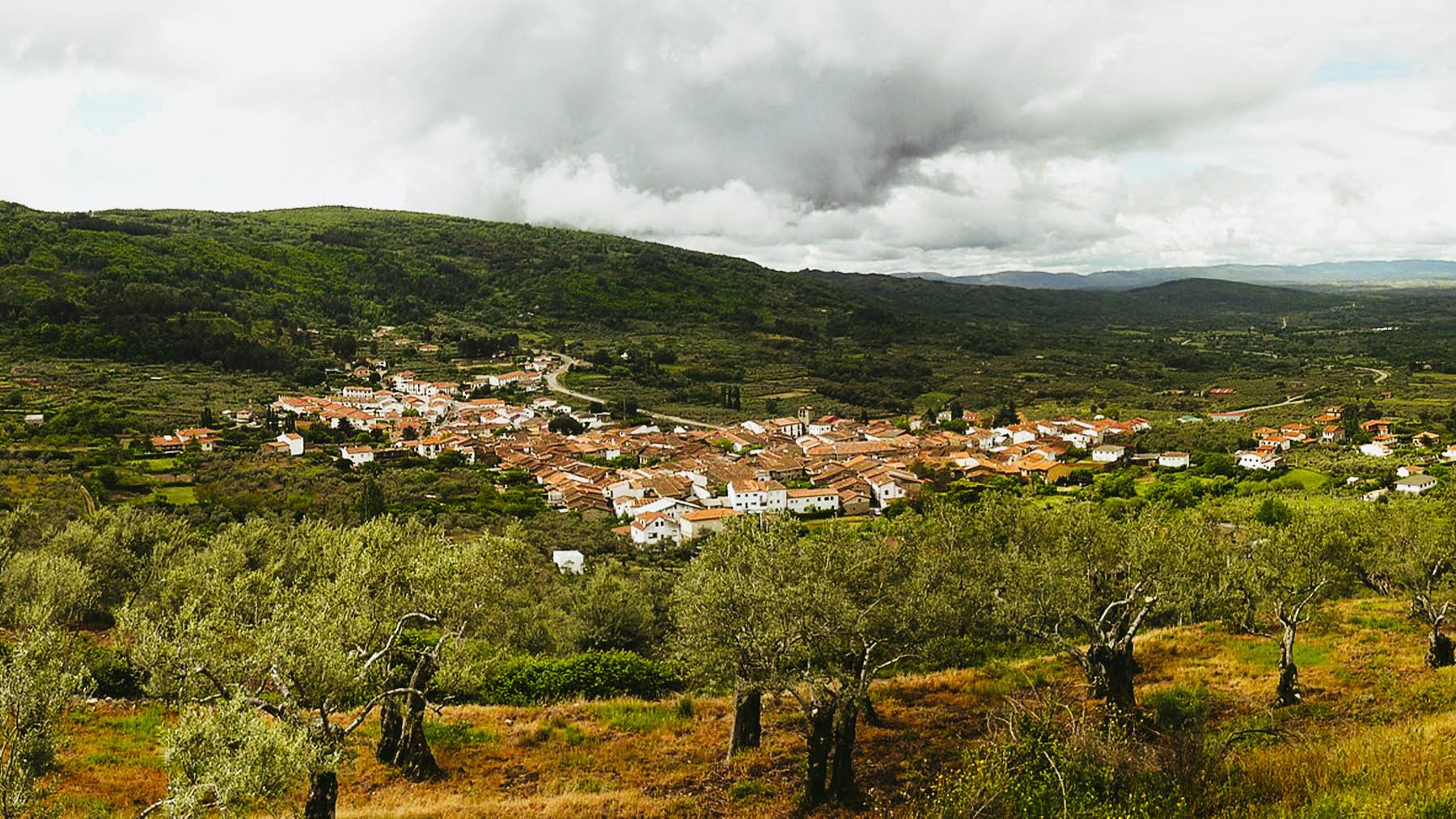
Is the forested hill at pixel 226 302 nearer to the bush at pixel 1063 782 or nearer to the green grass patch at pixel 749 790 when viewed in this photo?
the green grass patch at pixel 749 790

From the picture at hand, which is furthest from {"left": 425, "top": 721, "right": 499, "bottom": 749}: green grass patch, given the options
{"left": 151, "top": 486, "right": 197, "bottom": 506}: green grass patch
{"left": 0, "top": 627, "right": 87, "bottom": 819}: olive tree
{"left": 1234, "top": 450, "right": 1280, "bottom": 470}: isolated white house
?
{"left": 1234, "top": 450, "right": 1280, "bottom": 470}: isolated white house

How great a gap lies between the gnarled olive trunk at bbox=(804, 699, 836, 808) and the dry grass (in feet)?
1.30

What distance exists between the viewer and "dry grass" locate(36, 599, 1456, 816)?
1000 cm

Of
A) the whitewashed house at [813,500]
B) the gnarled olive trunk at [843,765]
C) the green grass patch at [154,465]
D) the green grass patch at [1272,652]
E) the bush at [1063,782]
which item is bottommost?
the whitewashed house at [813,500]

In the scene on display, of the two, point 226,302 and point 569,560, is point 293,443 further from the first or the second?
point 226,302

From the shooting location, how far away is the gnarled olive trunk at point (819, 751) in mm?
12211

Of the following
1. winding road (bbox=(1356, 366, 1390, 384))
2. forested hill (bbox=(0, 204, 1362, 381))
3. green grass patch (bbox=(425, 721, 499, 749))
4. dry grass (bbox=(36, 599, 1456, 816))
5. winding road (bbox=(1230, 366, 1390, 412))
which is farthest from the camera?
winding road (bbox=(1356, 366, 1390, 384))

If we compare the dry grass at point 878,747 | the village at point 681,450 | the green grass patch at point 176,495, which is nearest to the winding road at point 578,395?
the village at point 681,450

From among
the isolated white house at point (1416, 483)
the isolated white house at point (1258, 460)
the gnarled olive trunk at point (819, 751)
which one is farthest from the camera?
the isolated white house at point (1258, 460)

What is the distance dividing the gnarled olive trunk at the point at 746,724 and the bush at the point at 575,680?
558 centimetres

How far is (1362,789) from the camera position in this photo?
8711 millimetres

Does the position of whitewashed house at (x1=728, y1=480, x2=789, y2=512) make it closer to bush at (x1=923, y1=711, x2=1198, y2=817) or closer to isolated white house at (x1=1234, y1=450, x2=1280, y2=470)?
isolated white house at (x1=1234, y1=450, x2=1280, y2=470)

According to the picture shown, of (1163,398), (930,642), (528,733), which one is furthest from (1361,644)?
(1163,398)

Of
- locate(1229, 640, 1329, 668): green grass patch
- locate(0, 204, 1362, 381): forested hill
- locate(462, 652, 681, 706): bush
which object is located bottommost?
locate(462, 652, 681, 706): bush
